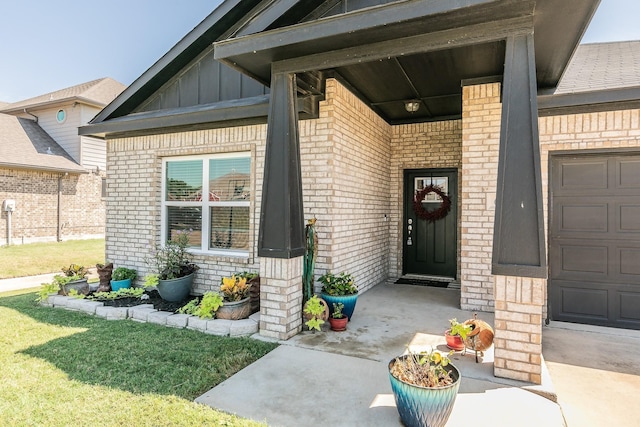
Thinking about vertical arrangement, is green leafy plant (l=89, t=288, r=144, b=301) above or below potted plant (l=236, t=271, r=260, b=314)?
below

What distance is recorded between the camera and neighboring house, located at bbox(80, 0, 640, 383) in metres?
2.97

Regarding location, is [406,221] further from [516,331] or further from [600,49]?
[600,49]

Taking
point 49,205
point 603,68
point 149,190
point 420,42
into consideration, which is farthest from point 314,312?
point 49,205

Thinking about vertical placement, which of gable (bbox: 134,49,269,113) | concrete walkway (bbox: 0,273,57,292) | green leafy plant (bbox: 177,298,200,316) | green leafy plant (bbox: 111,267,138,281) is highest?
gable (bbox: 134,49,269,113)

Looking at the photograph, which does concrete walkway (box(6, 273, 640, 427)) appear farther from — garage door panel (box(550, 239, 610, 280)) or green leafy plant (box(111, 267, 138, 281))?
green leafy plant (box(111, 267, 138, 281))

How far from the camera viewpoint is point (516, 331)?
2.96 metres

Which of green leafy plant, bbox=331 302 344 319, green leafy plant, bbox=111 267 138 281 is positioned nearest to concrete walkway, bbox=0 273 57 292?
green leafy plant, bbox=111 267 138 281

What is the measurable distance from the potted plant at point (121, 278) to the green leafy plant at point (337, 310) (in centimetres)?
377

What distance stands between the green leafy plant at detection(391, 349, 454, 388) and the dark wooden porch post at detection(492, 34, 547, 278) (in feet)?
3.31

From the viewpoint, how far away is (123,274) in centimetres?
601

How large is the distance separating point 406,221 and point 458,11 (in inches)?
192

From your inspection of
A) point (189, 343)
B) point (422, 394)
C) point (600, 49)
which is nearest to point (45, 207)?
point (189, 343)

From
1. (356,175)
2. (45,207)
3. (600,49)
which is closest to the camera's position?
(356,175)

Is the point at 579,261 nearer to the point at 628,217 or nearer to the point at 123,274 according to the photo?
the point at 628,217
